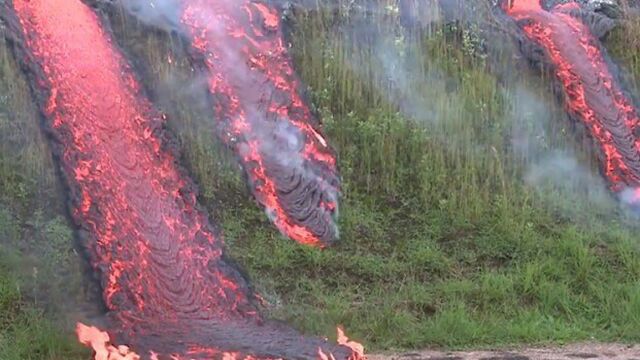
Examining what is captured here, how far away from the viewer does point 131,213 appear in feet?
19.3

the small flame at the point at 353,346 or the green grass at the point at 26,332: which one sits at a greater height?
the green grass at the point at 26,332

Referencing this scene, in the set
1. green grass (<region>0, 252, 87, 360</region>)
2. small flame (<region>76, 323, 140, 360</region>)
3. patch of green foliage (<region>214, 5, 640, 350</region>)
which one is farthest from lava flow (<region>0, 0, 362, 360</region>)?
patch of green foliage (<region>214, 5, 640, 350</region>)

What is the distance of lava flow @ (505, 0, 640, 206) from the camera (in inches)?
304

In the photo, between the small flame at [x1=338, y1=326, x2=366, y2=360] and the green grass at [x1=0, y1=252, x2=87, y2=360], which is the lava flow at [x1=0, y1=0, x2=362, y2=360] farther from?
the green grass at [x1=0, y1=252, x2=87, y2=360]

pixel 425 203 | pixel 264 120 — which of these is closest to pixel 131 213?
pixel 264 120

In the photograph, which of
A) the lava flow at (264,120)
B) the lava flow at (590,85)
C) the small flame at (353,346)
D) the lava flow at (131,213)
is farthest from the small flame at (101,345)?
the lava flow at (590,85)

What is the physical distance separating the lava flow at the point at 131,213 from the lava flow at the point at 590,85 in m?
3.14

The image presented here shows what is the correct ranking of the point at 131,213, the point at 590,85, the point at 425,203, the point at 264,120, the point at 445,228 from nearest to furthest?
the point at 131,213, the point at 264,120, the point at 445,228, the point at 425,203, the point at 590,85

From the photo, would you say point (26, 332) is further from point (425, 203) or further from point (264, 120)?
point (425, 203)

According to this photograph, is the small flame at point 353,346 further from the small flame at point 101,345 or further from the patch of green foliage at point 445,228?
the small flame at point 101,345

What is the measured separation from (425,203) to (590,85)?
178cm

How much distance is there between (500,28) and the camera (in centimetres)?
807

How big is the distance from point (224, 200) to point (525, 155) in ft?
7.77

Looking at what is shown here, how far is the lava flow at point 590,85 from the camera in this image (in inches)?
304
